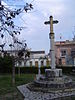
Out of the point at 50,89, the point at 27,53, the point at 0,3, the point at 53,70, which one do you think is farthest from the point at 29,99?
the point at 0,3

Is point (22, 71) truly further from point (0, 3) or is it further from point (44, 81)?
point (0, 3)

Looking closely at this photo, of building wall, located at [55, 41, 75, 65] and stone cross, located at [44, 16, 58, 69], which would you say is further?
building wall, located at [55, 41, 75, 65]

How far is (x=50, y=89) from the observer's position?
18797mm

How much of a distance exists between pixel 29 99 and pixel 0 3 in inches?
411

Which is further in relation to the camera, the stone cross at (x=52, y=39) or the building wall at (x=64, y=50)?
the building wall at (x=64, y=50)

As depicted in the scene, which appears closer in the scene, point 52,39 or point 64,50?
point 52,39

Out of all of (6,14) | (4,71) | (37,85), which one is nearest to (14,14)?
(6,14)

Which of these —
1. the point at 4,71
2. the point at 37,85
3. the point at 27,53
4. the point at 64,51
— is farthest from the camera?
the point at 64,51

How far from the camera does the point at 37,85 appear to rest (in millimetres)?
20594

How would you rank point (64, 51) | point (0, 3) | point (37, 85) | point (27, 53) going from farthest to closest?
point (64, 51), point (37, 85), point (27, 53), point (0, 3)

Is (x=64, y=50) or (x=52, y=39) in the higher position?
(x=64, y=50)

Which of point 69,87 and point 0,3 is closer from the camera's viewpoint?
point 0,3

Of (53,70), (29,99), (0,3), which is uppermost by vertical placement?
(0,3)

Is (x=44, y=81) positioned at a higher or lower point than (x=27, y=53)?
lower
